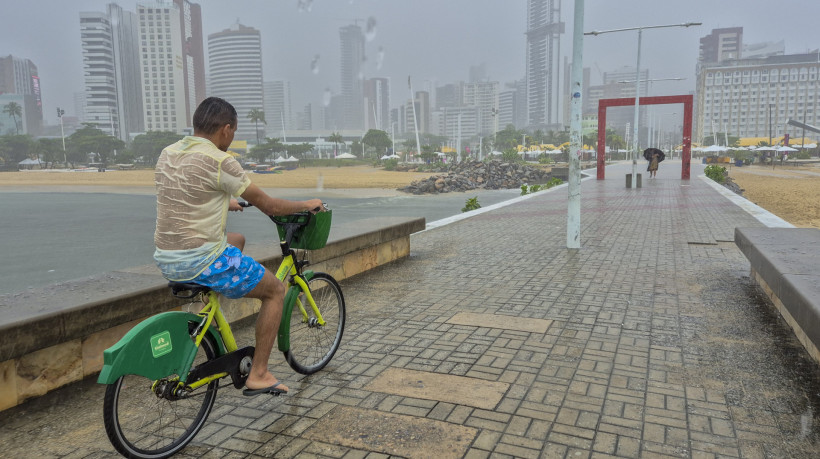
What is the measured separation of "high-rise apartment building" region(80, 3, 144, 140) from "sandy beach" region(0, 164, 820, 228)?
1555cm

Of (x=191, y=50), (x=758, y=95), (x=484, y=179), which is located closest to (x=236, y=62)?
(x=191, y=50)

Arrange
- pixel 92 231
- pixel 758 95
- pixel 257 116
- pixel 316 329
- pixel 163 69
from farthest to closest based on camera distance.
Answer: pixel 758 95
pixel 257 116
pixel 163 69
pixel 92 231
pixel 316 329

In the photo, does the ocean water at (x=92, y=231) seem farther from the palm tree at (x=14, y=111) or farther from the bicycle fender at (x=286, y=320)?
the palm tree at (x=14, y=111)

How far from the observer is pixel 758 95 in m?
177

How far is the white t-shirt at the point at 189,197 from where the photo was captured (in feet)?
9.41

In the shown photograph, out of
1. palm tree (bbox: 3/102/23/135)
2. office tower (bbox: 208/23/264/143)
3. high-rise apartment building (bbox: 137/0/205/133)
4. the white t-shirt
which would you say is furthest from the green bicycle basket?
palm tree (bbox: 3/102/23/135)

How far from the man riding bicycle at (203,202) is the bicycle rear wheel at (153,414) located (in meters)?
0.39

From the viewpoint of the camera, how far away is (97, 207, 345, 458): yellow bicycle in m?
2.62

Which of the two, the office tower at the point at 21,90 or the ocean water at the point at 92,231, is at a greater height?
the office tower at the point at 21,90

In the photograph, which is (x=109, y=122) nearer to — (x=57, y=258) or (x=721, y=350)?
(x=57, y=258)

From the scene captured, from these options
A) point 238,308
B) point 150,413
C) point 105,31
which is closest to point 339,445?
point 150,413

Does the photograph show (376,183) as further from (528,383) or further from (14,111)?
(14,111)

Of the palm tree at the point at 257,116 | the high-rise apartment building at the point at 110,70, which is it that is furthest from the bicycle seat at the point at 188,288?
the palm tree at the point at 257,116

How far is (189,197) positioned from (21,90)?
135932 mm
